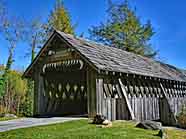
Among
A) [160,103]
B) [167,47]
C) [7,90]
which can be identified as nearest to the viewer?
[160,103]

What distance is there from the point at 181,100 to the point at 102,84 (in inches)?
232

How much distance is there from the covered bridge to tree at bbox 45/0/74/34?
15766 mm

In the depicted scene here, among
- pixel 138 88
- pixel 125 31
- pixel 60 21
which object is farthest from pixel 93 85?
pixel 125 31

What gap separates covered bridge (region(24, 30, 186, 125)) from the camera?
48.6 ft

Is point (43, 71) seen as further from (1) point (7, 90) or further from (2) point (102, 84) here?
(1) point (7, 90)

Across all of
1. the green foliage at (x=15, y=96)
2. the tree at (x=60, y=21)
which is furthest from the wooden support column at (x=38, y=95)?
the tree at (x=60, y=21)

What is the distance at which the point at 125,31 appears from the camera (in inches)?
1549

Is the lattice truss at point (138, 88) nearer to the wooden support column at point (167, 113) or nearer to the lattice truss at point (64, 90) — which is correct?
the wooden support column at point (167, 113)

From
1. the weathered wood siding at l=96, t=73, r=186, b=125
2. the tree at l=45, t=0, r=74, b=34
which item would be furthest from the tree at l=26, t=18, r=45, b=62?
the weathered wood siding at l=96, t=73, r=186, b=125

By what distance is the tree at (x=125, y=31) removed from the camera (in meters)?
39.4

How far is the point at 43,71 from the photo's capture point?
691 inches

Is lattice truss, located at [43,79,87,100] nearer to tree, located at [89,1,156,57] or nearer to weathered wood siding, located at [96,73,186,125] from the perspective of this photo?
weathered wood siding, located at [96,73,186,125]

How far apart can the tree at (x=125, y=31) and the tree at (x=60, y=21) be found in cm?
633

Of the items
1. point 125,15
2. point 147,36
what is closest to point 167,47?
point 147,36
